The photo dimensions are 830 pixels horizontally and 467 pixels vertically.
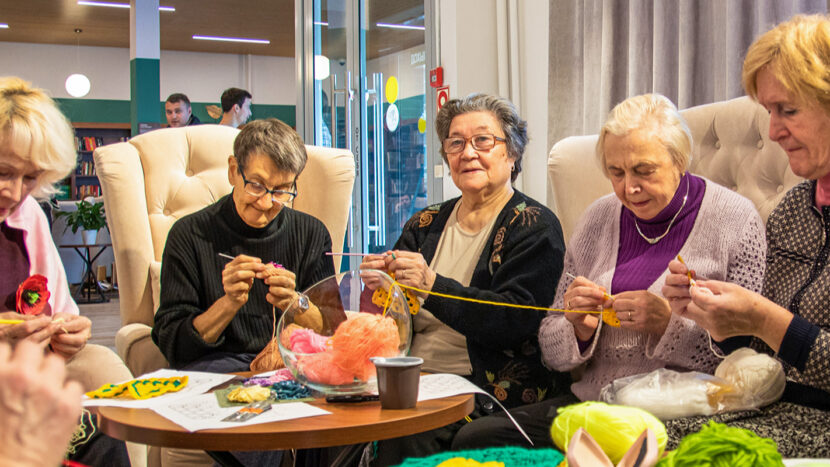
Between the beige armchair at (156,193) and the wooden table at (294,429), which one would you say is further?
the beige armchair at (156,193)

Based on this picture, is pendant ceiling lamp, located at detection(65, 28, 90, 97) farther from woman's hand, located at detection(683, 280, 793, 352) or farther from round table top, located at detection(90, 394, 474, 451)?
woman's hand, located at detection(683, 280, 793, 352)

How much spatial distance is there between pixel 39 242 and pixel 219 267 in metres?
0.50

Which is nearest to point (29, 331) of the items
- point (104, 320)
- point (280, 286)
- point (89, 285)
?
point (280, 286)

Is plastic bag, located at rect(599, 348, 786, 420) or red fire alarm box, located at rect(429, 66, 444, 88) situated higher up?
red fire alarm box, located at rect(429, 66, 444, 88)

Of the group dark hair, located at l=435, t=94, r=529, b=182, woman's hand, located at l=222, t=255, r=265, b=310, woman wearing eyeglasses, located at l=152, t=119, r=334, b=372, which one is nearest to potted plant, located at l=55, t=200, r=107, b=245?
woman wearing eyeglasses, located at l=152, t=119, r=334, b=372

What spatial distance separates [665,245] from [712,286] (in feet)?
1.40

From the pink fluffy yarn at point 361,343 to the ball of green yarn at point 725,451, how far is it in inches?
30.6

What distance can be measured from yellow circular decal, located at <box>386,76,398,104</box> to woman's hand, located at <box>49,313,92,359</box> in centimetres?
391

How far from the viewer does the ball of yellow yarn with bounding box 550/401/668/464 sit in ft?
3.13

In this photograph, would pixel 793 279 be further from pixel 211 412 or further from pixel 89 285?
pixel 89 285

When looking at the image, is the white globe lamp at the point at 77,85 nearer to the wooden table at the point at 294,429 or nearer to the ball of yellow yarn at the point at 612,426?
the wooden table at the point at 294,429

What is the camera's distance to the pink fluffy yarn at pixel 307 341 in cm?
158

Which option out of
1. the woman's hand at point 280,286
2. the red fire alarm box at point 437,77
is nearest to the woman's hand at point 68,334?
the woman's hand at point 280,286

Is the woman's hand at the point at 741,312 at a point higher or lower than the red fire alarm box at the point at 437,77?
lower
